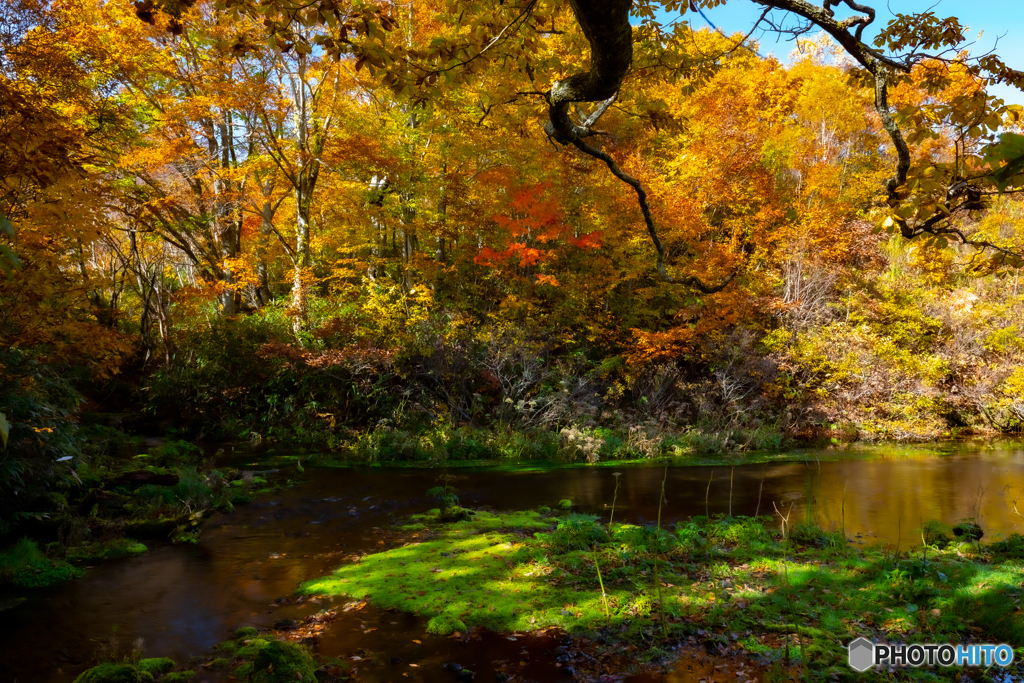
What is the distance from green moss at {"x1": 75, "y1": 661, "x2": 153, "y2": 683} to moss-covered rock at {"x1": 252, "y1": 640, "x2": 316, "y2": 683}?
2.19 feet

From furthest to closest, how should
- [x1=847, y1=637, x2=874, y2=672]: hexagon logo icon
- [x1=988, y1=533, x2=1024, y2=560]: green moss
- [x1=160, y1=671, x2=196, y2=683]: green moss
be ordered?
[x1=988, y1=533, x2=1024, y2=560]: green moss < [x1=160, y1=671, x2=196, y2=683]: green moss < [x1=847, y1=637, x2=874, y2=672]: hexagon logo icon

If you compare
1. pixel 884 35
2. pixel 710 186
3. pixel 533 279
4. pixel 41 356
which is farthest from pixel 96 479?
pixel 710 186

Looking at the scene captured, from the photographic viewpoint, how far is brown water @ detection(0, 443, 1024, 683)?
3.97 meters

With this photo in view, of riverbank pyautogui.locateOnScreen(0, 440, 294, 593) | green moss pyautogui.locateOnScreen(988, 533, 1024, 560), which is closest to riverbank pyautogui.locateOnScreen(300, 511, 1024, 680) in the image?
green moss pyautogui.locateOnScreen(988, 533, 1024, 560)

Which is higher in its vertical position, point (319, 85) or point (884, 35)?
point (319, 85)

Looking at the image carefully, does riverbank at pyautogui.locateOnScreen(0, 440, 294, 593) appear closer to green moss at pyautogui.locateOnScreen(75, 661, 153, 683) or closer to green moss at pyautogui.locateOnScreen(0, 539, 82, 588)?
green moss at pyautogui.locateOnScreen(0, 539, 82, 588)

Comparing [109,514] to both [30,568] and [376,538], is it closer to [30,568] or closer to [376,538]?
[30,568]

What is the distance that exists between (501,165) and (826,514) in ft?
37.0

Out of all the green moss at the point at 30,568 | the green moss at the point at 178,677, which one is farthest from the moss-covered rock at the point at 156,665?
the green moss at the point at 30,568

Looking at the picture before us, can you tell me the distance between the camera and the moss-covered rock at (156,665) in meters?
3.66

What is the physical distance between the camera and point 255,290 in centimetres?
1688

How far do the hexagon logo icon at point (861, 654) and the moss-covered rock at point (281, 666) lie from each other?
3290 mm

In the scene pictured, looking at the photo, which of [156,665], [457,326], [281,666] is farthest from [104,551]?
[457,326]

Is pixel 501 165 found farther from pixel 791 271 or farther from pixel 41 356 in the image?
pixel 41 356
